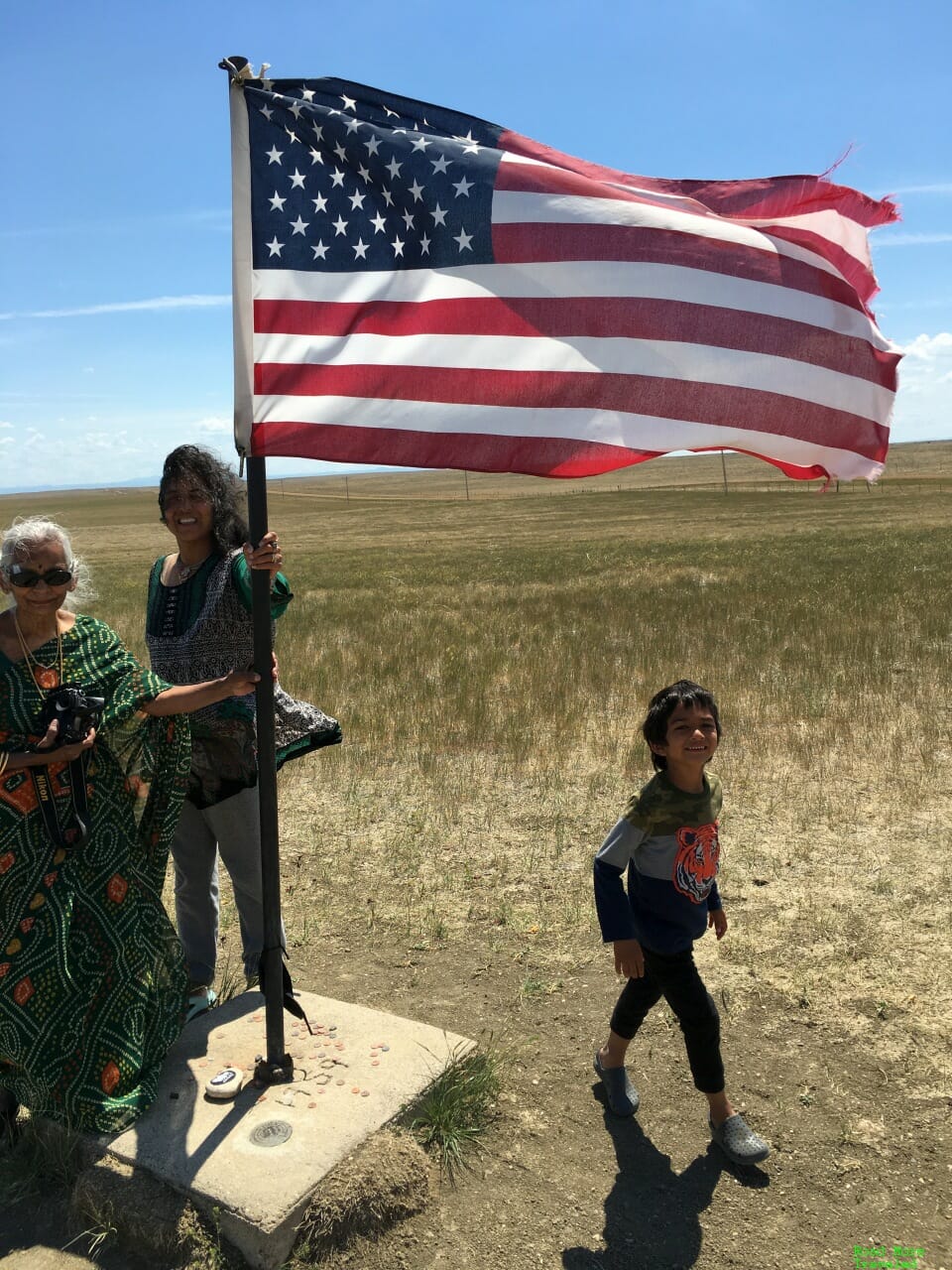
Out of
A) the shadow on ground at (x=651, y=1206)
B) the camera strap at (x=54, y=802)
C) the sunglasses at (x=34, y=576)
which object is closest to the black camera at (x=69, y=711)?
the camera strap at (x=54, y=802)

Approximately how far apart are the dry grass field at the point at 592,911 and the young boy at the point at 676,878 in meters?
0.40

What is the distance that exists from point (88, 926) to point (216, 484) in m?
1.71

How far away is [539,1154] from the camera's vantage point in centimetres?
354

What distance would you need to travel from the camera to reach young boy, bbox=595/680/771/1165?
3.33m

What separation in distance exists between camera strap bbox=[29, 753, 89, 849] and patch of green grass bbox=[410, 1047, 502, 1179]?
1499mm

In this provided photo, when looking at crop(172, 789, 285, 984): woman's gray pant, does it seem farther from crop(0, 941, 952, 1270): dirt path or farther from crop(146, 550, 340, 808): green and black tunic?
crop(0, 941, 952, 1270): dirt path

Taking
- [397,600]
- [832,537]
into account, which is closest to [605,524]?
[832,537]

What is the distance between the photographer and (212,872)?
442cm

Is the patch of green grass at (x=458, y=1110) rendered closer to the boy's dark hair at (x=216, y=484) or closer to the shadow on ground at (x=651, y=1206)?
the shadow on ground at (x=651, y=1206)

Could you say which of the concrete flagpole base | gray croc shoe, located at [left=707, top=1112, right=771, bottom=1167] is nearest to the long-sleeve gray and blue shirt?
gray croc shoe, located at [left=707, top=1112, right=771, bottom=1167]

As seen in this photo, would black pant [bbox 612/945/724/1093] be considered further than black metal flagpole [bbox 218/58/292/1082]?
Yes

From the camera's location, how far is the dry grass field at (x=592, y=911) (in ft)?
10.8

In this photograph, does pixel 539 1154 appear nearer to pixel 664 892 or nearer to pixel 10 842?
pixel 664 892

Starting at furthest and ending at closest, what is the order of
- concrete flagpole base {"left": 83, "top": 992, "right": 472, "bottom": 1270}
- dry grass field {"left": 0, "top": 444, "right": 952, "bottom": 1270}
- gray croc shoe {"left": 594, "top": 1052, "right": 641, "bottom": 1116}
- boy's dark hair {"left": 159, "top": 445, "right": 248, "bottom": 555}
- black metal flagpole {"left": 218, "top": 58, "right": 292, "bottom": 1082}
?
1. boy's dark hair {"left": 159, "top": 445, "right": 248, "bottom": 555}
2. gray croc shoe {"left": 594, "top": 1052, "right": 641, "bottom": 1116}
3. dry grass field {"left": 0, "top": 444, "right": 952, "bottom": 1270}
4. black metal flagpole {"left": 218, "top": 58, "right": 292, "bottom": 1082}
5. concrete flagpole base {"left": 83, "top": 992, "right": 472, "bottom": 1270}
